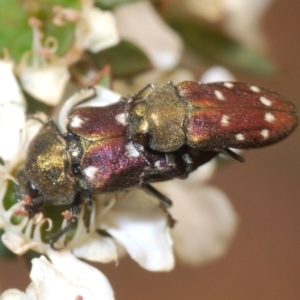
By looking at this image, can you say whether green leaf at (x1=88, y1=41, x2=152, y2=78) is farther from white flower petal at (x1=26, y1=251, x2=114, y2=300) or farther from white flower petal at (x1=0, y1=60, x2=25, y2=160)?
white flower petal at (x1=26, y1=251, x2=114, y2=300)

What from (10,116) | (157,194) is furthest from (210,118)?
(10,116)

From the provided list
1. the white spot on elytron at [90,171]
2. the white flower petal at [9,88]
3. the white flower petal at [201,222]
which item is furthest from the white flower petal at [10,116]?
the white flower petal at [201,222]

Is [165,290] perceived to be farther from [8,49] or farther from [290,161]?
[8,49]

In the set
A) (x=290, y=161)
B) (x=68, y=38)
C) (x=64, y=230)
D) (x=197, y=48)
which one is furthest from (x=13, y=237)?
(x=290, y=161)

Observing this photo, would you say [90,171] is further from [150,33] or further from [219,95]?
[150,33]

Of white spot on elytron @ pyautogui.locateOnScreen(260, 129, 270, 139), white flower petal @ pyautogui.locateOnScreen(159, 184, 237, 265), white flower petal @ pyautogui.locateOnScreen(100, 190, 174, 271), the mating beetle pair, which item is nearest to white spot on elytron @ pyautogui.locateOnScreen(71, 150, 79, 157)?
the mating beetle pair
